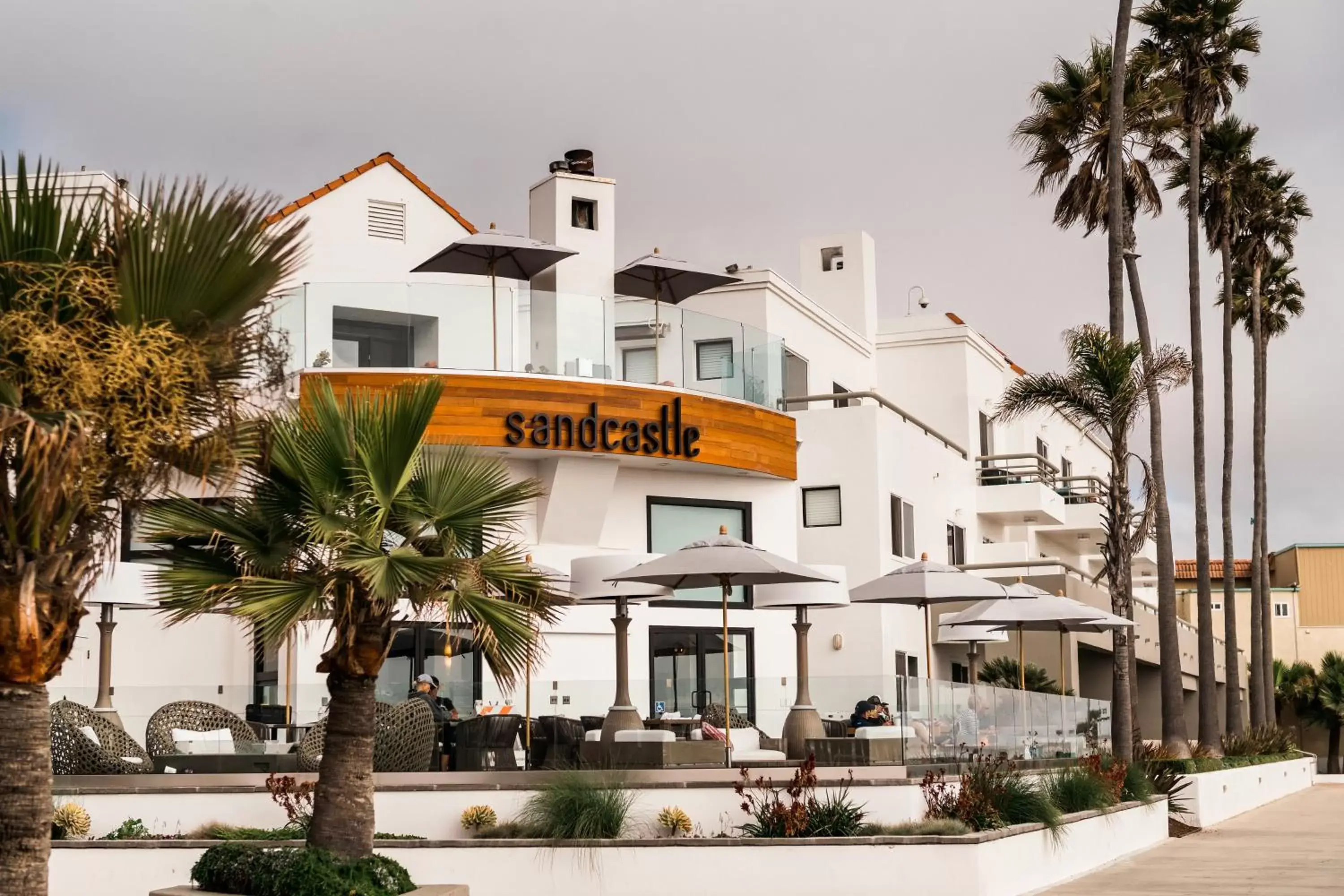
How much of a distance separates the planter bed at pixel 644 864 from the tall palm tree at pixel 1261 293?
34314 mm

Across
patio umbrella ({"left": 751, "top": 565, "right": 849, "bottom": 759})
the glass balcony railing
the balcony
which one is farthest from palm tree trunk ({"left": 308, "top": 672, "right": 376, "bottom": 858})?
the balcony

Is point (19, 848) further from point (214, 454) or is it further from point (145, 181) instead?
point (145, 181)

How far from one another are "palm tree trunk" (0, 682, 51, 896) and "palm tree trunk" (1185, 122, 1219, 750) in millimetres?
31150

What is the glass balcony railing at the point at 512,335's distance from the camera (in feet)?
79.0

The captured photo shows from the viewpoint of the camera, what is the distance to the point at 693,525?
92.0 ft

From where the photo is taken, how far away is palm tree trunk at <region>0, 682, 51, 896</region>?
8805 millimetres

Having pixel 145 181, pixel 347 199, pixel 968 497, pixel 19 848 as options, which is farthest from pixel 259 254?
pixel 968 497

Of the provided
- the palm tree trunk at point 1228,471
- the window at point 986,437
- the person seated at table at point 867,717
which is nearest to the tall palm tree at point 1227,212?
the palm tree trunk at point 1228,471

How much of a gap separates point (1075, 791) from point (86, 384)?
13.4 meters

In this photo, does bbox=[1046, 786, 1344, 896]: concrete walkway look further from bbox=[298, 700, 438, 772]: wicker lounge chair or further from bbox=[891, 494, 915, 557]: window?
bbox=[891, 494, 915, 557]: window

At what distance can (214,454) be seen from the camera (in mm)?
10031

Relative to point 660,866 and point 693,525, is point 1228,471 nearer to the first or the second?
point 693,525

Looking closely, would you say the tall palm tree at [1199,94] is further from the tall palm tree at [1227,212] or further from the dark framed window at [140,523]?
the dark framed window at [140,523]

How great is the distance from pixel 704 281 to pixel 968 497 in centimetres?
1375
